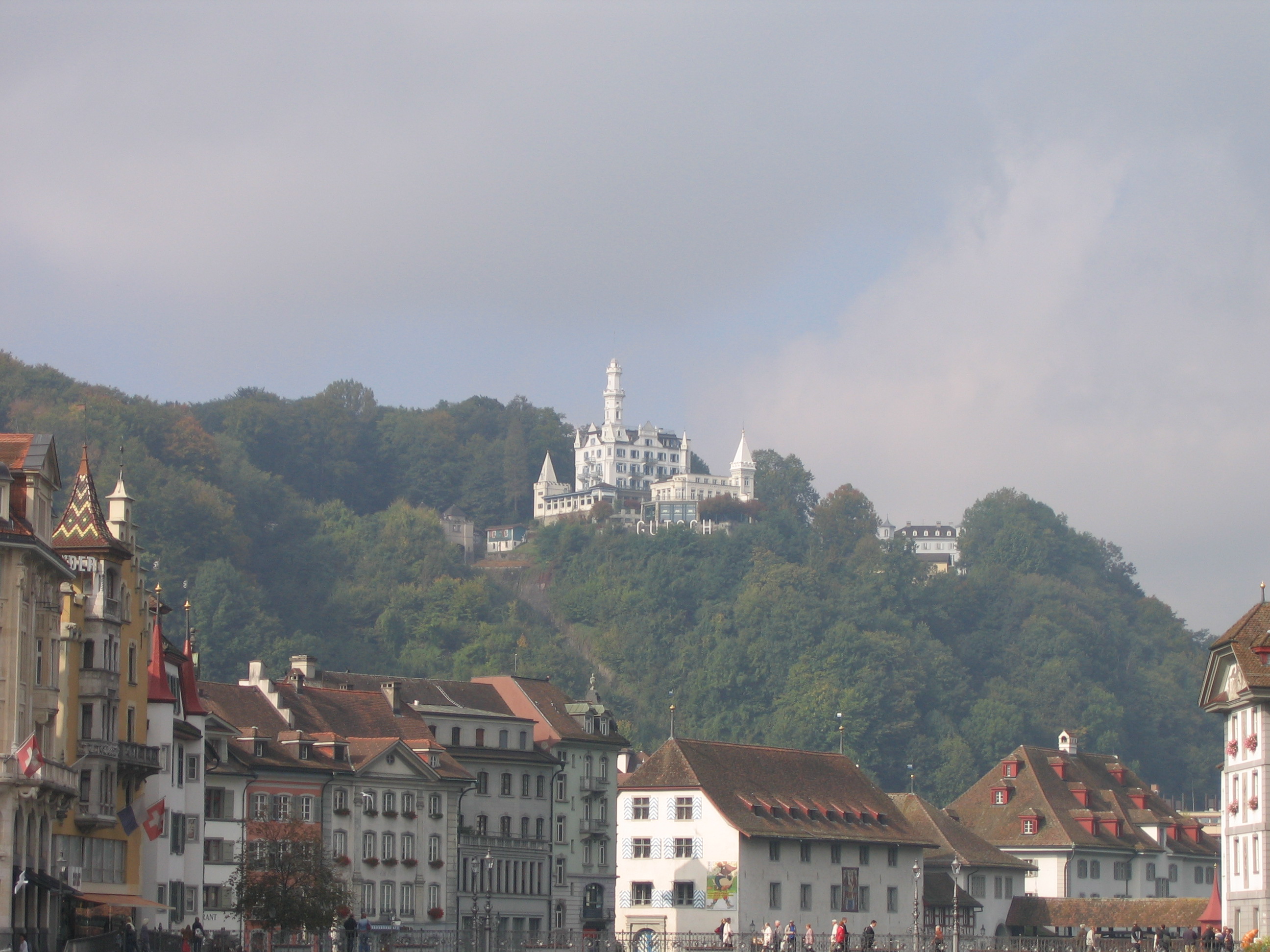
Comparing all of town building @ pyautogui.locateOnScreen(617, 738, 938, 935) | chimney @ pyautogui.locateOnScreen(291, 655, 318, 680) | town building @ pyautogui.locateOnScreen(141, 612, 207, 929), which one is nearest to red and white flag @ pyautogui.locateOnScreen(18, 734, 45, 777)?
town building @ pyautogui.locateOnScreen(141, 612, 207, 929)

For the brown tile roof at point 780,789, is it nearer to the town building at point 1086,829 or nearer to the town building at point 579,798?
the town building at point 579,798

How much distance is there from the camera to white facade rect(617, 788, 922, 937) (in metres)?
101

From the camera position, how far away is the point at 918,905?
85875 millimetres

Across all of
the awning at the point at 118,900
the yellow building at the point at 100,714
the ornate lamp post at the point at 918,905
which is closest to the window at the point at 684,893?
the ornate lamp post at the point at 918,905

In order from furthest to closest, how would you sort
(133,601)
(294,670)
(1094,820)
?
(1094,820) → (294,670) → (133,601)

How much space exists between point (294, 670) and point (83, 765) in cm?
4195

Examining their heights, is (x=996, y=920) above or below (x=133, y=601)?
below

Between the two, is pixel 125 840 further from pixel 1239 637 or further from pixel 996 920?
pixel 996 920

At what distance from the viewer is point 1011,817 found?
12412 cm

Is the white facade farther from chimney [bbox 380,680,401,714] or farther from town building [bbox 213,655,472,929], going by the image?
chimney [bbox 380,680,401,714]

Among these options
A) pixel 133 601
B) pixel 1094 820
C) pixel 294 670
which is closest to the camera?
pixel 133 601

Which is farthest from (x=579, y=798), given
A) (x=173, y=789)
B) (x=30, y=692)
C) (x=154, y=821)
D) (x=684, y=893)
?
(x=30, y=692)

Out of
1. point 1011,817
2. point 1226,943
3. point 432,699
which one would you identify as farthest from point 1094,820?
point 1226,943

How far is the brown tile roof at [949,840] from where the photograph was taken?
114 metres
